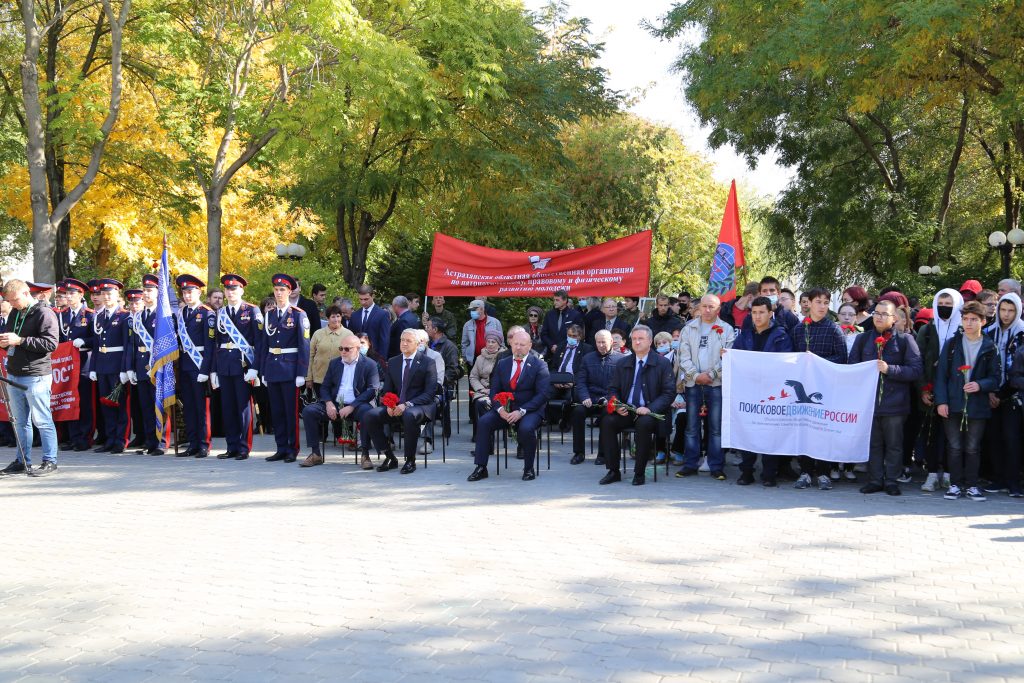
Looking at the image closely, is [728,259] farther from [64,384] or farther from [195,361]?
[64,384]

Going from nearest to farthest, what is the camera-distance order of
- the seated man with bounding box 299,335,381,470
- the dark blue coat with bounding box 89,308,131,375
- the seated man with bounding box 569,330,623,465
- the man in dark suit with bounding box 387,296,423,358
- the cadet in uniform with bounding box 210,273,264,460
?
the seated man with bounding box 569,330,623,465
the seated man with bounding box 299,335,381,470
the cadet in uniform with bounding box 210,273,264,460
the dark blue coat with bounding box 89,308,131,375
the man in dark suit with bounding box 387,296,423,358

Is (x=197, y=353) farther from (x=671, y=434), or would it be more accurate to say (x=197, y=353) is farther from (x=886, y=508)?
(x=886, y=508)

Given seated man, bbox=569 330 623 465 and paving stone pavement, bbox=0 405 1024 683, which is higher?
seated man, bbox=569 330 623 465

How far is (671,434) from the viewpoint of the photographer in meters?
11.4

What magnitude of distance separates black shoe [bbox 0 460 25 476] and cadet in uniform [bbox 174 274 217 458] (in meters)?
1.85

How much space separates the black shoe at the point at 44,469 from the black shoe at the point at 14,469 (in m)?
0.16

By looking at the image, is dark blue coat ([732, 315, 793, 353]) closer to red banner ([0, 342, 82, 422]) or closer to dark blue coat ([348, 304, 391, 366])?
dark blue coat ([348, 304, 391, 366])

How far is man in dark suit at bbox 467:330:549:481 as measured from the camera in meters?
10.7

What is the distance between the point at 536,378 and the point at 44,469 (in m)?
5.54

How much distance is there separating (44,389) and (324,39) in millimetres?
8396

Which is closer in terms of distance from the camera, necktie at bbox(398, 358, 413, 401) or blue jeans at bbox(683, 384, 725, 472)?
blue jeans at bbox(683, 384, 725, 472)

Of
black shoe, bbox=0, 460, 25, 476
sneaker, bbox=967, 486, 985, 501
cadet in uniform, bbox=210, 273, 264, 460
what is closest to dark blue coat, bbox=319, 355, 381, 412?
cadet in uniform, bbox=210, 273, 264, 460

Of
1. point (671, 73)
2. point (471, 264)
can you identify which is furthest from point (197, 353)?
point (671, 73)

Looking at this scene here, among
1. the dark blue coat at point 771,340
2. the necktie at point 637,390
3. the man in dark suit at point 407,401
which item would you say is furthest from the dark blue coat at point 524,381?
the dark blue coat at point 771,340
